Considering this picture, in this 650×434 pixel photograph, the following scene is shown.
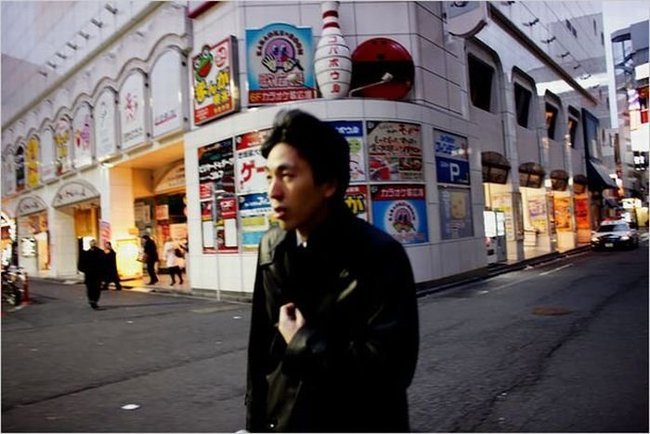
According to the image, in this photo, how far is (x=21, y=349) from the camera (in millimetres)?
6738

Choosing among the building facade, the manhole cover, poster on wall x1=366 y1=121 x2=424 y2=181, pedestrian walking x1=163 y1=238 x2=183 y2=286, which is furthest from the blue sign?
pedestrian walking x1=163 y1=238 x2=183 y2=286

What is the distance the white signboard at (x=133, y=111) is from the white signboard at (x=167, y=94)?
27.0 inches

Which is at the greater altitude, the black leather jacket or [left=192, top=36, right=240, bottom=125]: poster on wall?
[left=192, top=36, right=240, bottom=125]: poster on wall

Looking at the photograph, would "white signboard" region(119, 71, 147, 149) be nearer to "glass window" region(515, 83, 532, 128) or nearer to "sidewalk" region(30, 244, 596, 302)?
"sidewalk" region(30, 244, 596, 302)

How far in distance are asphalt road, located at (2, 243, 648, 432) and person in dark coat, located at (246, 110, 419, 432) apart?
7.70ft

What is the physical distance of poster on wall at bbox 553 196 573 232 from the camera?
23.9m

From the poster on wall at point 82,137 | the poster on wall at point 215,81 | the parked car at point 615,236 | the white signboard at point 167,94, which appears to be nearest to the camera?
the poster on wall at point 215,81

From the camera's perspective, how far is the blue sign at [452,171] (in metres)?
12.6

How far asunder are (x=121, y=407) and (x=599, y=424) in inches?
152

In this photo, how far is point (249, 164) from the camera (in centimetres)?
1152

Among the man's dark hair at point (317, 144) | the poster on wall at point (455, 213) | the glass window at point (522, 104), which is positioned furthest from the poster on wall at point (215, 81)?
the glass window at point (522, 104)

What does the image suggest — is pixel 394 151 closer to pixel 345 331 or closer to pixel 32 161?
pixel 345 331

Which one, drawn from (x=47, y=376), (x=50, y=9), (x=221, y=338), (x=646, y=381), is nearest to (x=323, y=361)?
(x=646, y=381)

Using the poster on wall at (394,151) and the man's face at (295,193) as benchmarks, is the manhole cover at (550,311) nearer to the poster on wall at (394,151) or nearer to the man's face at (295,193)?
the poster on wall at (394,151)
